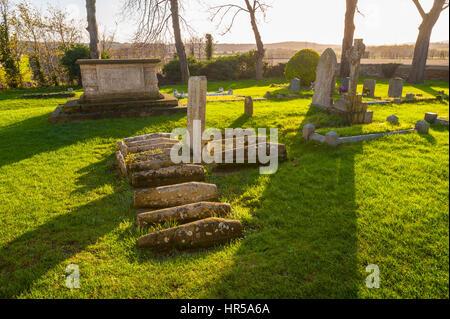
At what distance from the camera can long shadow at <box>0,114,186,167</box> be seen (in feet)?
22.5

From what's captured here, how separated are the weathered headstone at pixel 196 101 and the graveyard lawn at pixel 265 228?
1.55 meters

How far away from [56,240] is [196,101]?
12.8 feet

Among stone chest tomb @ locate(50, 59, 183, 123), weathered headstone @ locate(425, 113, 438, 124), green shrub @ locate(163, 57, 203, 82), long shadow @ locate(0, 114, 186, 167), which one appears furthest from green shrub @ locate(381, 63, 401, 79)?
long shadow @ locate(0, 114, 186, 167)

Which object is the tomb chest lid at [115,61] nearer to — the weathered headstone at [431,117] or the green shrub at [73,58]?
the weathered headstone at [431,117]

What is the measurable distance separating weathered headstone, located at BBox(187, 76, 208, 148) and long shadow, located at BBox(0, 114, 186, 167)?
2.32m

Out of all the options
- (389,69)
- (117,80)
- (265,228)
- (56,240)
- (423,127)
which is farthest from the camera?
(389,69)

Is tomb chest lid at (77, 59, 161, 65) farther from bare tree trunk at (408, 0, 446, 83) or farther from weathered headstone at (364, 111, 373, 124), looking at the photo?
bare tree trunk at (408, 0, 446, 83)

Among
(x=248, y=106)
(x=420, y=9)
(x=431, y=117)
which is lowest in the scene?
(x=431, y=117)

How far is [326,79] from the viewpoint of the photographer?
9.95 meters

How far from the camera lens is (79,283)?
9.27 ft

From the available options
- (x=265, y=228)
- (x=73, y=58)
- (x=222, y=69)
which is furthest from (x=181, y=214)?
(x=222, y=69)

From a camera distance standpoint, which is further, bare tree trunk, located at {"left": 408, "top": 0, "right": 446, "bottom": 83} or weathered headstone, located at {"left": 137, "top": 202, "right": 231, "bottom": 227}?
bare tree trunk, located at {"left": 408, "top": 0, "right": 446, "bottom": 83}

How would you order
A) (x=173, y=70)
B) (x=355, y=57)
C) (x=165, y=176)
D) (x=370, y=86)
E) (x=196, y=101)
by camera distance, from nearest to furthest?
(x=165, y=176) → (x=196, y=101) → (x=355, y=57) → (x=370, y=86) → (x=173, y=70)

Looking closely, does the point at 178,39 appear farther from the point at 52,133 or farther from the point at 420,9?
the point at 420,9
